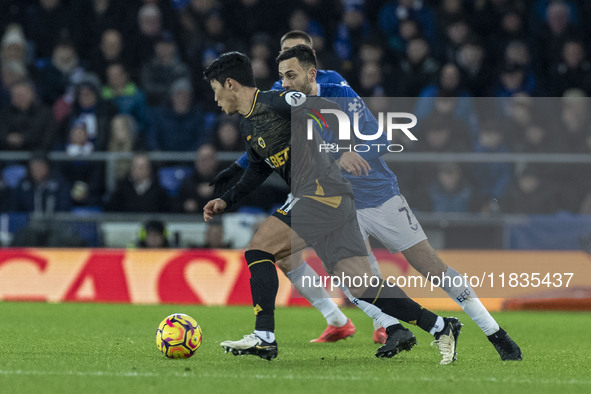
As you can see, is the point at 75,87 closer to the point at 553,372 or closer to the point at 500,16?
the point at 500,16

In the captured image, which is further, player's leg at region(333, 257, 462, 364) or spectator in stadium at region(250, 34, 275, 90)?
spectator in stadium at region(250, 34, 275, 90)

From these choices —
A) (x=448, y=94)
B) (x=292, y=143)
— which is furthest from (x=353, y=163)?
(x=448, y=94)

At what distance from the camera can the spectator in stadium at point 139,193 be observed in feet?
40.6

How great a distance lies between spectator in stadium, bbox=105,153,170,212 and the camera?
1238 centimetres

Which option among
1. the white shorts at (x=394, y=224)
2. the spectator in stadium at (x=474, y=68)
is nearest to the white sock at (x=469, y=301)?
the white shorts at (x=394, y=224)

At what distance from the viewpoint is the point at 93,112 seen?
534 inches

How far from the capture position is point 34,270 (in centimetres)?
1203

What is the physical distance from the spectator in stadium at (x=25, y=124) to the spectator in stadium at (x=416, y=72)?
4.93 metres

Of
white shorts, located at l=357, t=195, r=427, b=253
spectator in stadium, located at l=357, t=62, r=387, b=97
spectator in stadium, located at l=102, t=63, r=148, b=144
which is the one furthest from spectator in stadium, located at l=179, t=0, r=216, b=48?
white shorts, located at l=357, t=195, r=427, b=253

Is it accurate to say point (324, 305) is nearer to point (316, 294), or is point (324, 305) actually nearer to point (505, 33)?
point (316, 294)

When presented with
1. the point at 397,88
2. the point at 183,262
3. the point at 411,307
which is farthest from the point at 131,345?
the point at 397,88

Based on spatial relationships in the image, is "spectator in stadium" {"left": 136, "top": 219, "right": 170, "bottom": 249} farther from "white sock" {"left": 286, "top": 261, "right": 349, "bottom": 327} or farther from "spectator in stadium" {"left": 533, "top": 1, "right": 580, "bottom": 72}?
"spectator in stadium" {"left": 533, "top": 1, "right": 580, "bottom": 72}

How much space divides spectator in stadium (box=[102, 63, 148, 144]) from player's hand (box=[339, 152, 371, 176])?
780 centimetres

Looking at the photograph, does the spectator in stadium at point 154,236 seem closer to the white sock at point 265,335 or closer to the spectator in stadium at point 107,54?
the spectator in stadium at point 107,54
